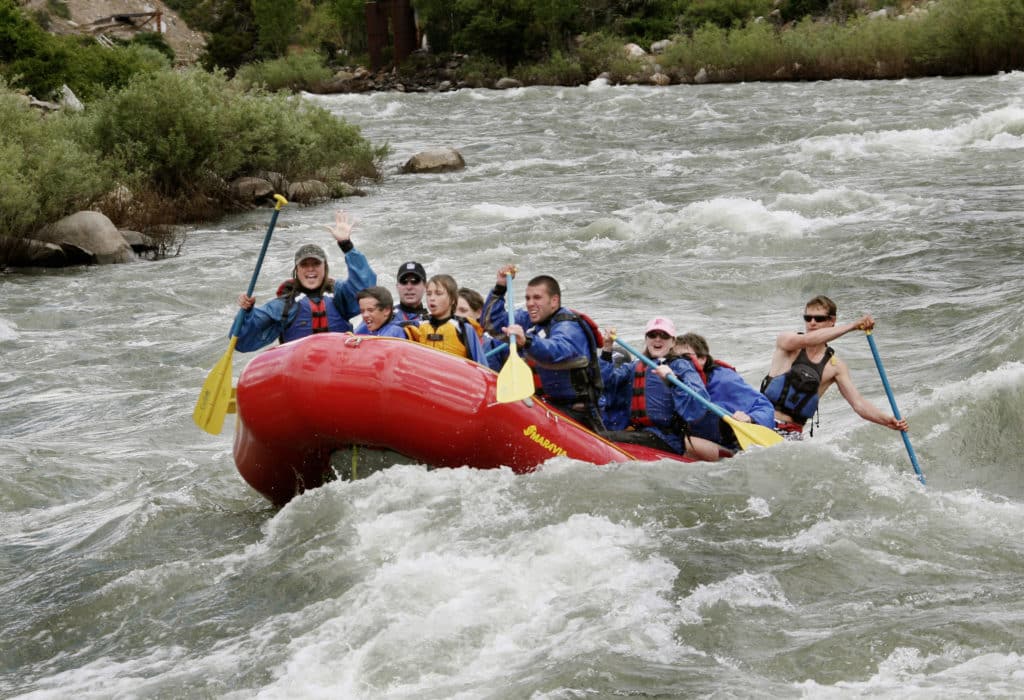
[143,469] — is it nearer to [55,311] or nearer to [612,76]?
[55,311]

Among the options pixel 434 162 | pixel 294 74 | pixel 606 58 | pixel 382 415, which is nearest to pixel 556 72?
pixel 606 58

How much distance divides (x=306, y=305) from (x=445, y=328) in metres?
0.91

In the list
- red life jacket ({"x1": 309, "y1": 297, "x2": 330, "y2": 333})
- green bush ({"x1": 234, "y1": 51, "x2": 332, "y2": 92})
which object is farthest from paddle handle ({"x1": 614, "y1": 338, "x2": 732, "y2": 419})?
green bush ({"x1": 234, "y1": 51, "x2": 332, "y2": 92})

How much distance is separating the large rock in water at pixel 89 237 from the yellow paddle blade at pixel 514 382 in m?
8.52

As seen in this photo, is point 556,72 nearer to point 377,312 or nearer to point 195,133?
point 195,133

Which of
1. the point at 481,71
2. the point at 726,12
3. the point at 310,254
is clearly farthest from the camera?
the point at 481,71

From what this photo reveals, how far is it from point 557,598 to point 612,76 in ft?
100

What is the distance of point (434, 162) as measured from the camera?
1944cm

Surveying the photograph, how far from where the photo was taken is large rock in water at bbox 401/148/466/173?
19.4 metres

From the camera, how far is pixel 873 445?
273 inches

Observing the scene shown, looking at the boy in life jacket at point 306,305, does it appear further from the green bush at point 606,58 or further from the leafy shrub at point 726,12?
the leafy shrub at point 726,12

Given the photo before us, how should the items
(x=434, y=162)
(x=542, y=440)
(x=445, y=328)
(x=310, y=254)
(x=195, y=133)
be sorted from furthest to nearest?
(x=434, y=162)
(x=195, y=133)
(x=310, y=254)
(x=445, y=328)
(x=542, y=440)

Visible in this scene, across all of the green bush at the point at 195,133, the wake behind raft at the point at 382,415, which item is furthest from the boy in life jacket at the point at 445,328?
the green bush at the point at 195,133

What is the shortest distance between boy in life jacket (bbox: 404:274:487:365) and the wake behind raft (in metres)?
0.46
